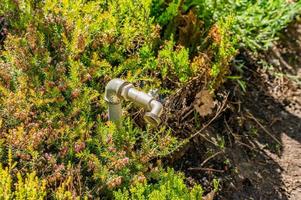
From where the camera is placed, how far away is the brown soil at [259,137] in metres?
3.10

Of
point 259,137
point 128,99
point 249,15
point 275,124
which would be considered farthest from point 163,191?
point 249,15

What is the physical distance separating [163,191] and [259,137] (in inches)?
52.7

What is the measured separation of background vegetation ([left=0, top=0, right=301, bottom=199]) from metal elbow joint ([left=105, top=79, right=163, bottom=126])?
99mm

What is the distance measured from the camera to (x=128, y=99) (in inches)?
89.7

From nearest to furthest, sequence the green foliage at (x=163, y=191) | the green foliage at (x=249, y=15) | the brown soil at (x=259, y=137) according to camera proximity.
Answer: the green foliage at (x=163, y=191), the brown soil at (x=259, y=137), the green foliage at (x=249, y=15)

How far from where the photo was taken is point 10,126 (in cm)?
247

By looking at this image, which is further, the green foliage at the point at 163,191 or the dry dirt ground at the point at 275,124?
the dry dirt ground at the point at 275,124

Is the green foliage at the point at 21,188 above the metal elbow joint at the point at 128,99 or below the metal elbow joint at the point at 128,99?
below

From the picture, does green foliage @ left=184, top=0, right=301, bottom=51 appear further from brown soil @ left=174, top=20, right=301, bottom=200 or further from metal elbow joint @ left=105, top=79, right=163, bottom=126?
metal elbow joint @ left=105, top=79, right=163, bottom=126

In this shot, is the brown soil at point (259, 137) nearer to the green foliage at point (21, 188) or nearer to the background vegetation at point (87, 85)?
the background vegetation at point (87, 85)

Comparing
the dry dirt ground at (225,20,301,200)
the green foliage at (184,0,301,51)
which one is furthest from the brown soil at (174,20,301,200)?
the green foliage at (184,0,301,51)

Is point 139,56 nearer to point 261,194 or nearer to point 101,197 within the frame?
point 101,197

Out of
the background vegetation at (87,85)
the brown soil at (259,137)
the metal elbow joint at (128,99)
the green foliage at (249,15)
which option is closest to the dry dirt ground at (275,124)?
the brown soil at (259,137)

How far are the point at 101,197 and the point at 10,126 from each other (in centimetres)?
54
